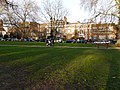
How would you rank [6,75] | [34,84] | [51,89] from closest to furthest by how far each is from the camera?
[51,89] → [34,84] → [6,75]

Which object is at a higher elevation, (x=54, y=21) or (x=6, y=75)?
(x=54, y=21)

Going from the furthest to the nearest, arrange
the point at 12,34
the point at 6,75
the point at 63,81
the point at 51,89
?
the point at 12,34 < the point at 6,75 < the point at 63,81 < the point at 51,89

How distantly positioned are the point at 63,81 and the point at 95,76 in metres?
1.87

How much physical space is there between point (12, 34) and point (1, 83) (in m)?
105

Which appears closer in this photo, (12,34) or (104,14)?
(104,14)

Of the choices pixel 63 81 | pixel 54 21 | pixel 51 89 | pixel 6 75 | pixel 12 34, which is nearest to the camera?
pixel 51 89

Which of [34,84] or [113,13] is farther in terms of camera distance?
[113,13]

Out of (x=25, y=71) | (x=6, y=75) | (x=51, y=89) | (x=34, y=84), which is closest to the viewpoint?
(x=51, y=89)

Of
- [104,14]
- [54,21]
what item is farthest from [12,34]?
[104,14]

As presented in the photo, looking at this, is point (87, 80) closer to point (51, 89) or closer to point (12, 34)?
point (51, 89)

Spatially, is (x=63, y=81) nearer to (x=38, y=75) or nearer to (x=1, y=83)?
(x=38, y=75)

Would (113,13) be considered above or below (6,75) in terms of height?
above

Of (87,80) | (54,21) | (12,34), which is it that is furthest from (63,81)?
(12,34)

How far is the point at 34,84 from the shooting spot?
8766mm
